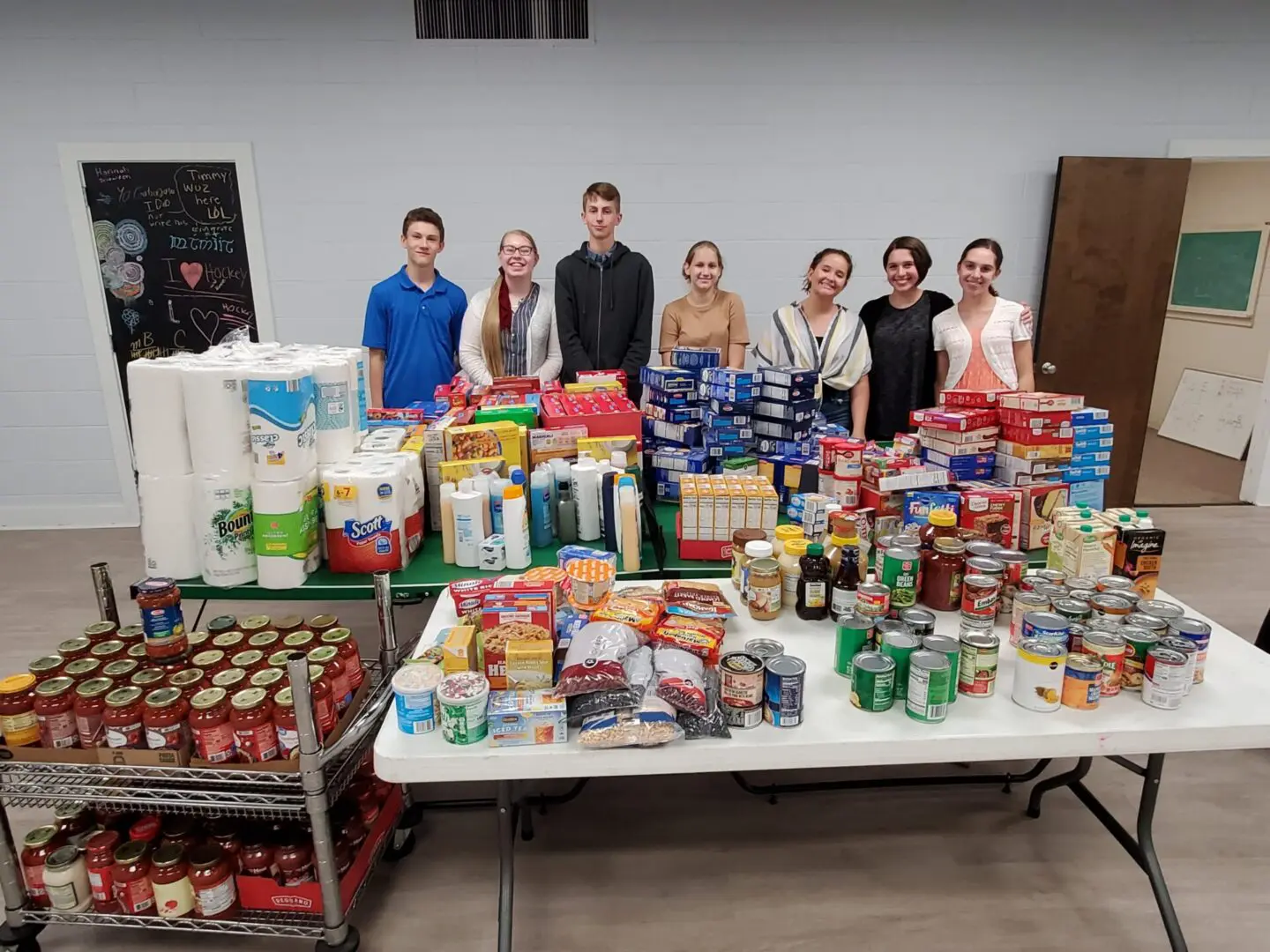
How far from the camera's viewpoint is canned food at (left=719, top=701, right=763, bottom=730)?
5.02ft

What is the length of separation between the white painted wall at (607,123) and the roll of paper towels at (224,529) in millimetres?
3133

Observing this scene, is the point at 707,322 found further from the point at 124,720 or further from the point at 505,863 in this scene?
the point at 124,720

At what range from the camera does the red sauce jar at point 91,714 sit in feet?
6.01

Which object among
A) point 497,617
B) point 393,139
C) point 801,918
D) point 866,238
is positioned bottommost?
point 801,918

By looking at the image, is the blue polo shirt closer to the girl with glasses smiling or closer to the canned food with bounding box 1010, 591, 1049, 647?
the girl with glasses smiling

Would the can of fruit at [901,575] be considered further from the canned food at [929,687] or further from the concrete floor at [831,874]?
the concrete floor at [831,874]

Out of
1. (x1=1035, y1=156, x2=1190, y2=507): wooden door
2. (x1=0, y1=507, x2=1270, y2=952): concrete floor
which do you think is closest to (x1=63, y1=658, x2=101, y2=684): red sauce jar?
(x1=0, y1=507, x2=1270, y2=952): concrete floor

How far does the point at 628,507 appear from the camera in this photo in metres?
2.28

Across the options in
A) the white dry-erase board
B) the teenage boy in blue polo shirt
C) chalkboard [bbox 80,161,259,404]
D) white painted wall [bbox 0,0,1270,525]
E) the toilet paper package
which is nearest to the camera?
the toilet paper package

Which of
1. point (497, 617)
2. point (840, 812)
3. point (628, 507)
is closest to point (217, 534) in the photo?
point (497, 617)

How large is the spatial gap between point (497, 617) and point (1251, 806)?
2595 mm

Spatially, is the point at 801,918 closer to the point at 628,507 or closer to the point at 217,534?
the point at 628,507

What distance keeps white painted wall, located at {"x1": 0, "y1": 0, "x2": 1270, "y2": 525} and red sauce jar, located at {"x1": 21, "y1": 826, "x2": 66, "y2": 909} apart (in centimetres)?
359

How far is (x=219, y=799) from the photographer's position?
1832mm
